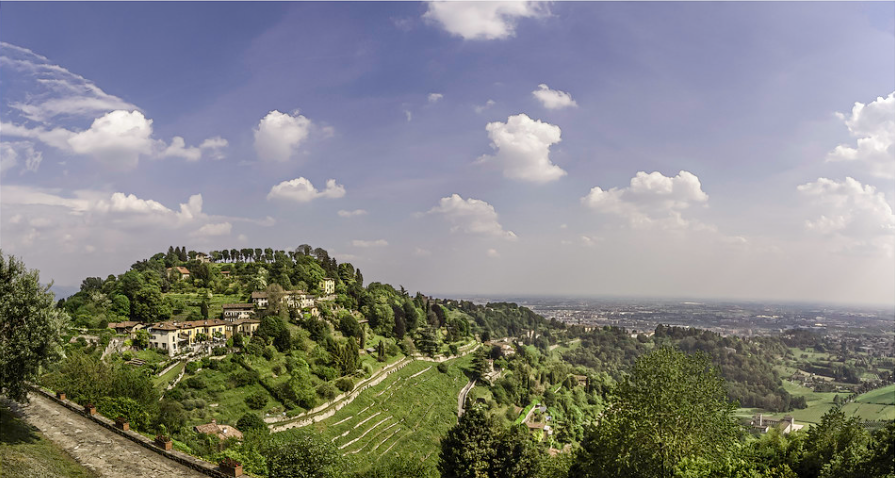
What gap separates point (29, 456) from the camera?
18.7m

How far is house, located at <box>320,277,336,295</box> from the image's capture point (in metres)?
96.0

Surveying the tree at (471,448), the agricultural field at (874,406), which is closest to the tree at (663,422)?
the tree at (471,448)

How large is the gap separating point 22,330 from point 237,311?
54664 mm

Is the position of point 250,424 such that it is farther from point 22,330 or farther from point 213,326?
point 22,330

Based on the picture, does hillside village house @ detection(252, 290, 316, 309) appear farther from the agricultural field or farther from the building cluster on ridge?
the agricultural field

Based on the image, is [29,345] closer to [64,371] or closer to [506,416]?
[64,371]

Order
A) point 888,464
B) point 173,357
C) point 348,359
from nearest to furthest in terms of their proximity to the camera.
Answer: point 888,464 < point 173,357 < point 348,359

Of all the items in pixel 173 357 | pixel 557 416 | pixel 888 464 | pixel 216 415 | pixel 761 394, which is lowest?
pixel 761 394

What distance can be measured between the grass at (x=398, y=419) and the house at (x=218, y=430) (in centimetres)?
1029

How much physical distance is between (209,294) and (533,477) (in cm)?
7029

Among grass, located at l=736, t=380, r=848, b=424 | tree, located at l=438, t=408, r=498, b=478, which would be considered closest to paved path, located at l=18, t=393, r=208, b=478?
tree, located at l=438, t=408, r=498, b=478

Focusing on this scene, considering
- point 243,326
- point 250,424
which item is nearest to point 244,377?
point 250,424

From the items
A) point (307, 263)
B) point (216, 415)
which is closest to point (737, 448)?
point (216, 415)

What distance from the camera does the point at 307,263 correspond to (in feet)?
330
